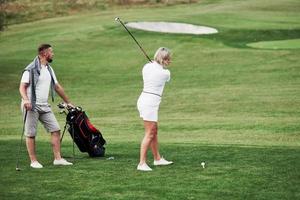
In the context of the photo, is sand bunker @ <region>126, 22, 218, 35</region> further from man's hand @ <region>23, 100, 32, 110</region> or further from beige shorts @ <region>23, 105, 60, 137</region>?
man's hand @ <region>23, 100, 32, 110</region>

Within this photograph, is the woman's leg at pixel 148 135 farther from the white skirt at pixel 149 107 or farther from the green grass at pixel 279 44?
the green grass at pixel 279 44

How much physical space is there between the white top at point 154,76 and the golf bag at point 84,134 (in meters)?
2.27

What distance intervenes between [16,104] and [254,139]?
12.9m

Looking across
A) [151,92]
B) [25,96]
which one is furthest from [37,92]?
[151,92]

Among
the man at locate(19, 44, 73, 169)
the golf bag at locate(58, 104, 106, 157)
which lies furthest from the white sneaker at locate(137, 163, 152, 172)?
the golf bag at locate(58, 104, 106, 157)

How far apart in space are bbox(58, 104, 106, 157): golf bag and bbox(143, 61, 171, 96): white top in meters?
2.27

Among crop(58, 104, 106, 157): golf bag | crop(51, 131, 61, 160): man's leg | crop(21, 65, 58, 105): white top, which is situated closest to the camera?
crop(21, 65, 58, 105): white top

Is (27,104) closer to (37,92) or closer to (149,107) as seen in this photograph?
(37,92)

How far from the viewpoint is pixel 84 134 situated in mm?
14859

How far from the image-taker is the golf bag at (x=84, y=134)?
14.6m

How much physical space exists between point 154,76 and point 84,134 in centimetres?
275

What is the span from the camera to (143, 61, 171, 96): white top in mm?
12719

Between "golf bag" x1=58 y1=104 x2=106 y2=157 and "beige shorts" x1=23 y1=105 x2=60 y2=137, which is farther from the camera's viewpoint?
"golf bag" x1=58 y1=104 x2=106 y2=157

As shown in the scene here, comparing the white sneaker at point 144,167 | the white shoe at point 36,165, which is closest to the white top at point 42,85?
the white shoe at point 36,165
